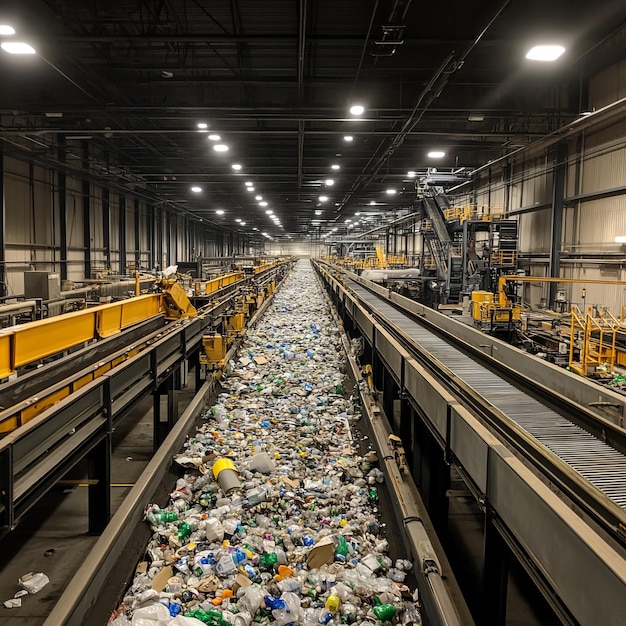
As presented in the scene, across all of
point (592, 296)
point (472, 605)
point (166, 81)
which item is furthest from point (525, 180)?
point (472, 605)

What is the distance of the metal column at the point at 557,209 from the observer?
14914 mm

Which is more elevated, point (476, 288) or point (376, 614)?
point (476, 288)

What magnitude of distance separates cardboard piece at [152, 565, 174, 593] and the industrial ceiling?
6597mm

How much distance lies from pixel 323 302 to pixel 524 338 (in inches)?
357

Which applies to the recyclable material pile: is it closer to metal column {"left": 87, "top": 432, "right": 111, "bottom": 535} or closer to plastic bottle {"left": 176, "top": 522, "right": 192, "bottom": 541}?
plastic bottle {"left": 176, "top": 522, "right": 192, "bottom": 541}

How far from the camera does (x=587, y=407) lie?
337cm

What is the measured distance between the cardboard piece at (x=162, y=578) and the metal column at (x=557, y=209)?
14634 millimetres

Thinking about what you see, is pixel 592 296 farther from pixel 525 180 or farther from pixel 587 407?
pixel 587 407

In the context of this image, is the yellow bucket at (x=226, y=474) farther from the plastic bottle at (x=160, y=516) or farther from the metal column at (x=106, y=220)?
the metal column at (x=106, y=220)

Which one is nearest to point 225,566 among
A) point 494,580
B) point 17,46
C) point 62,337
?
point 494,580

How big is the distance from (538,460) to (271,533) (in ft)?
6.70

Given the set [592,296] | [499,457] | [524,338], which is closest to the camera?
[499,457]

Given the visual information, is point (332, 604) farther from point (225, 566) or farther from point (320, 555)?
point (225, 566)

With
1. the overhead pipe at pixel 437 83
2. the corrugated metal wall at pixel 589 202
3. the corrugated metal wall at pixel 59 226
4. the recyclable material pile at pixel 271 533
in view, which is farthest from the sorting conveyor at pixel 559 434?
the corrugated metal wall at pixel 59 226
